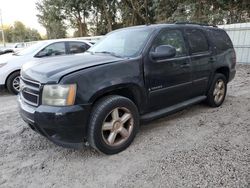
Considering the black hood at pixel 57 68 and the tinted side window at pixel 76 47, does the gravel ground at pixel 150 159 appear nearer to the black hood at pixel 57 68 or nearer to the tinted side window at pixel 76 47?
the black hood at pixel 57 68

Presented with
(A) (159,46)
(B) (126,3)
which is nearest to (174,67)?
(A) (159,46)

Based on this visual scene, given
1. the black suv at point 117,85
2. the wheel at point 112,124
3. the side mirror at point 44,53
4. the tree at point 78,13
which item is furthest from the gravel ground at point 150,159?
the tree at point 78,13

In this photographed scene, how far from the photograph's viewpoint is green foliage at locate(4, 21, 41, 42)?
5578 cm

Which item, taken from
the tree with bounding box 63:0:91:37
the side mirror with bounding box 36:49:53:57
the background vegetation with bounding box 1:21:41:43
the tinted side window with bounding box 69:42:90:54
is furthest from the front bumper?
the background vegetation with bounding box 1:21:41:43

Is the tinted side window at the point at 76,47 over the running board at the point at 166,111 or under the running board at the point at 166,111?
over

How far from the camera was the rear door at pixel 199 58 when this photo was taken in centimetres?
423

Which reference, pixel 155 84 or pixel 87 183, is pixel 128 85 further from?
pixel 87 183

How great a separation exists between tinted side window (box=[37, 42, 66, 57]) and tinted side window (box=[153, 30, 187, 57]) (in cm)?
423

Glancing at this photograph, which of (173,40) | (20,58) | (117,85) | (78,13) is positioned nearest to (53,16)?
(78,13)

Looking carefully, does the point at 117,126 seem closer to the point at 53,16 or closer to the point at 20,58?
the point at 20,58

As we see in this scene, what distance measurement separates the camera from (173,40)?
3998 mm

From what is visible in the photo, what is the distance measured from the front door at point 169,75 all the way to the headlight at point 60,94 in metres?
1.17

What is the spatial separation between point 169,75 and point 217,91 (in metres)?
1.77

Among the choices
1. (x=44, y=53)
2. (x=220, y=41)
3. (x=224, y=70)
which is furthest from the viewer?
(x=44, y=53)
